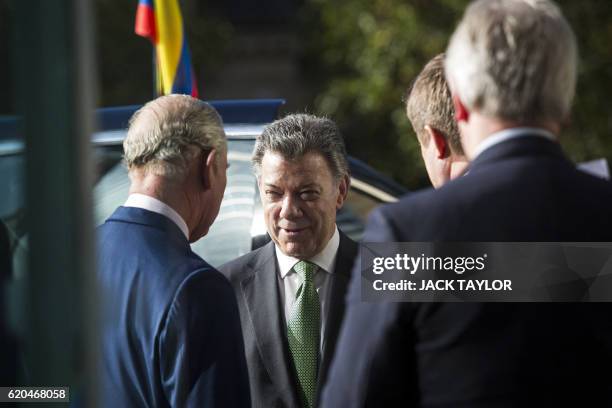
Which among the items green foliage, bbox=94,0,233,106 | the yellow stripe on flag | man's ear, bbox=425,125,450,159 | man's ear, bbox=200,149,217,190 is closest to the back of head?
man's ear, bbox=425,125,450,159

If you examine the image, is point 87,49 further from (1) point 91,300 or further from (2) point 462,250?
(2) point 462,250

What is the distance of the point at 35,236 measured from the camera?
1699mm

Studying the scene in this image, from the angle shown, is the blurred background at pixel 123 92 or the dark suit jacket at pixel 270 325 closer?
the blurred background at pixel 123 92

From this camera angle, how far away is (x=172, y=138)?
9.29 feet

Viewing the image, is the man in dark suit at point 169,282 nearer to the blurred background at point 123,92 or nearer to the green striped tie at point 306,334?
the blurred background at point 123,92

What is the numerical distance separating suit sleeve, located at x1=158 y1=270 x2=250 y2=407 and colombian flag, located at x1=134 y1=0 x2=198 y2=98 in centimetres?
247

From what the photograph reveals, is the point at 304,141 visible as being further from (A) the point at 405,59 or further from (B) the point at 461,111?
(A) the point at 405,59

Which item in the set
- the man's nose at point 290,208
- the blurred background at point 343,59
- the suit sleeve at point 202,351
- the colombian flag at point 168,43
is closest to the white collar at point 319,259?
the man's nose at point 290,208

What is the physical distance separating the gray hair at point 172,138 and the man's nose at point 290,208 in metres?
0.51

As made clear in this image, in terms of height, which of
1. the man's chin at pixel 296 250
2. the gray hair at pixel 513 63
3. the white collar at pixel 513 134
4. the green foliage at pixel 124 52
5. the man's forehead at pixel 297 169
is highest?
the green foliage at pixel 124 52

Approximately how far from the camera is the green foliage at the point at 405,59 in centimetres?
1284

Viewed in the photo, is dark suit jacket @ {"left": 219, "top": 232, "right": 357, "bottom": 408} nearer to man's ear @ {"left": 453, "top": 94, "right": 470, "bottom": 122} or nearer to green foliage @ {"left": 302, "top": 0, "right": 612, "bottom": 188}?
man's ear @ {"left": 453, "top": 94, "right": 470, "bottom": 122}

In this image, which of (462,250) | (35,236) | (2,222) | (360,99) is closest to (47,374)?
(35,236)

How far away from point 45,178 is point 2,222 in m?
0.43
